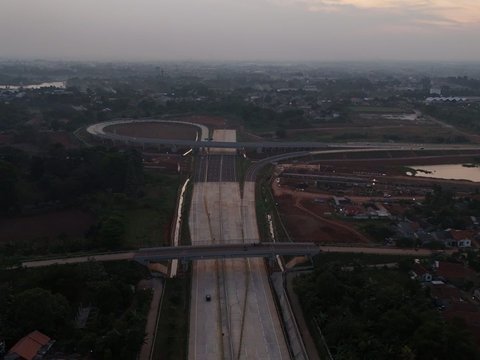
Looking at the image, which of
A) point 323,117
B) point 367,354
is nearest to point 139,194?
point 367,354

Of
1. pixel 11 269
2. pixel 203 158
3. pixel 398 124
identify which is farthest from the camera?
pixel 398 124

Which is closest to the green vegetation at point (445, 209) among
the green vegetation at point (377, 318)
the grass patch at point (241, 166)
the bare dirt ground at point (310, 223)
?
the bare dirt ground at point (310, 223)

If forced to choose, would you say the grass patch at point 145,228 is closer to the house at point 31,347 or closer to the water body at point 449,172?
the house at point 31,347

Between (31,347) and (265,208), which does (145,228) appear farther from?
(31,347)

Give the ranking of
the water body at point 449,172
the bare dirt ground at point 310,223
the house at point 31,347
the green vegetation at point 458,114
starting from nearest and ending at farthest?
the house at point 31,347, the bare dirt ground at point 310,223, the water body at point 449,172, the green vegetation at point 458,114

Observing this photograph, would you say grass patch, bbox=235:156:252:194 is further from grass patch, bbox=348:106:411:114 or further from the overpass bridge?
grass patch, bbox=348:106:411:114

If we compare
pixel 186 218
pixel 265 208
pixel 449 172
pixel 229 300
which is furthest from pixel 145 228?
pixel 449 172

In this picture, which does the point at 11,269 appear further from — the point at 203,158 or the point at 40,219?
the point at 203,158
